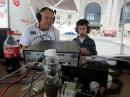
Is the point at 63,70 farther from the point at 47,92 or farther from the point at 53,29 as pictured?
the point at 53,29

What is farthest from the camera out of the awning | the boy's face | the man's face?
the awning

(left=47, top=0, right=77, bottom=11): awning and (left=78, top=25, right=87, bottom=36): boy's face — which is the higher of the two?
(left=47, top=0, right=77, bottom=11): awning

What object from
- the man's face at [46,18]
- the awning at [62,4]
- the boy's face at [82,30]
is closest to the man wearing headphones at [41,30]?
the man's face at [46,18]

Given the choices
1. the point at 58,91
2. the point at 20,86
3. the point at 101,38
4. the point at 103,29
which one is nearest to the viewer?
the point at 58,91

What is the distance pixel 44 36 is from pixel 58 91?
3.62ft

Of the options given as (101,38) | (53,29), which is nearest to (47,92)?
(53,29)

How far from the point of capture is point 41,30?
1601 mm

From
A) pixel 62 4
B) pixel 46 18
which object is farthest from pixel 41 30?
pixel 62 4

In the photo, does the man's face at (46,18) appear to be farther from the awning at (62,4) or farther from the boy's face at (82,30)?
the awning at (62,4)

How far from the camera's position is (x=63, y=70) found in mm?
581

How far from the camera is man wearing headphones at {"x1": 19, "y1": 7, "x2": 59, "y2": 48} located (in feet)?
4.95

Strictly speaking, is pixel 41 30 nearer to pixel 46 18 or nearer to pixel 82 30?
pixel 46 18

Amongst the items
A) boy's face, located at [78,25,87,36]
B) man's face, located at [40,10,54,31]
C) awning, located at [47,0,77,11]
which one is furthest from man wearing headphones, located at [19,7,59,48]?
awning, located at [47,0,77,11]

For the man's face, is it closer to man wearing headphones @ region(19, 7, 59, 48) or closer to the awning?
man wearing headphones @ region(19, 7, 59, 48)
